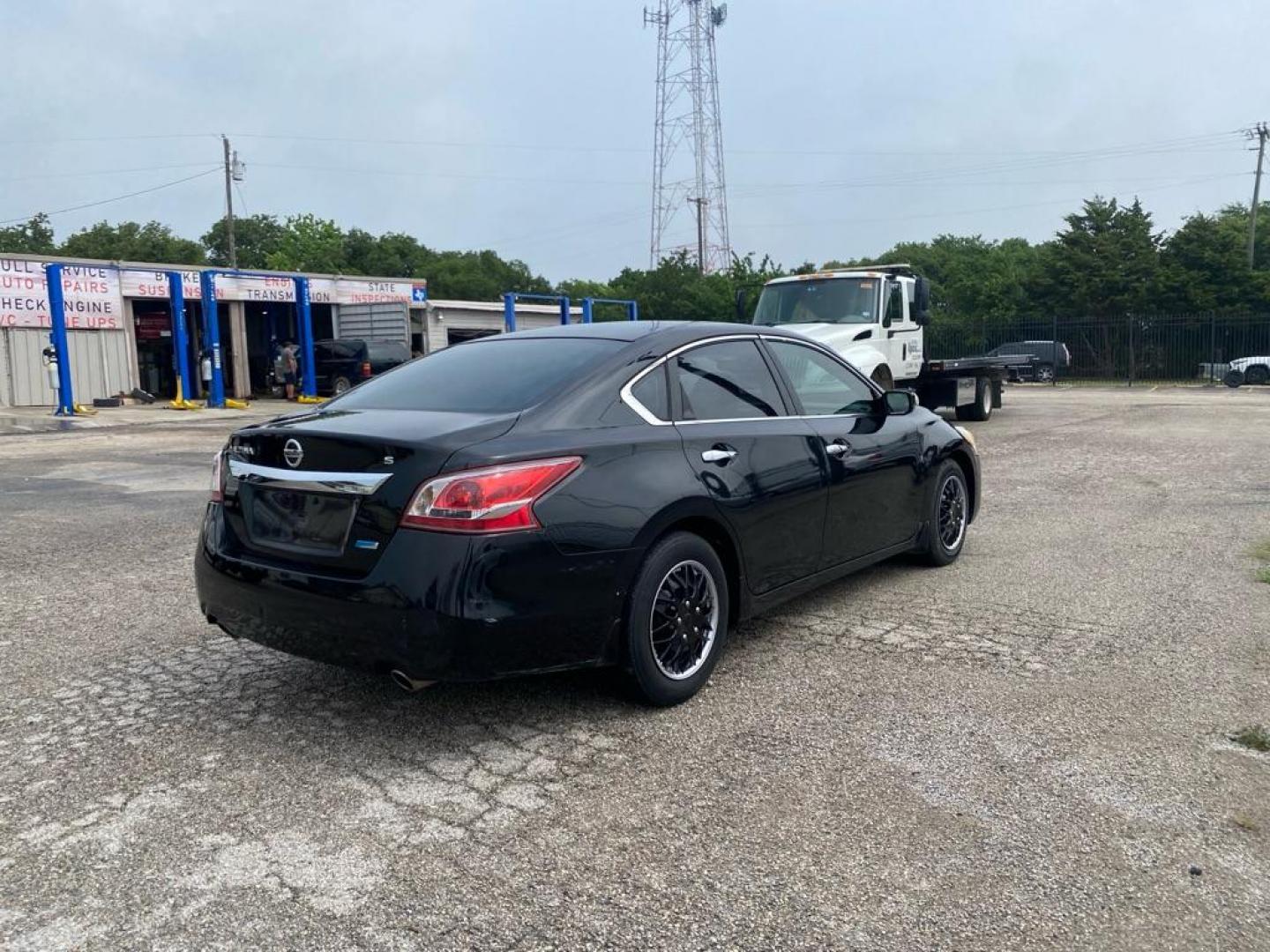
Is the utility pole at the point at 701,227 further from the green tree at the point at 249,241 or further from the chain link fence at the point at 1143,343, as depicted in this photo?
the green tree at the point at 249,241

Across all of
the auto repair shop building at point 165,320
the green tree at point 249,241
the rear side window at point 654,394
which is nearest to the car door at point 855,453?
the rear side window at point 654,394

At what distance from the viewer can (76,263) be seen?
27.2 metres

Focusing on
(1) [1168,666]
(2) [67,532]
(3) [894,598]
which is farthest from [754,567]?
(2) [67,532]

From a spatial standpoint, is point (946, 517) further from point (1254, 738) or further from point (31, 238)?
point (31, 238)

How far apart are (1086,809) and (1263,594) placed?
10.7ft

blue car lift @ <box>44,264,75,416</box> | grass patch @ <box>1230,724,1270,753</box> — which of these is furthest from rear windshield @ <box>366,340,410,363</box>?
grass patch @ <box>1230,724,1270,753</box>

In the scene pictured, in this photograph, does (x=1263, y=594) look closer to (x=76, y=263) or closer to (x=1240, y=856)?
(x=1240, y=856)

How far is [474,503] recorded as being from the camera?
3469 millimetres

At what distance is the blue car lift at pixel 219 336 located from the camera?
25766 mm

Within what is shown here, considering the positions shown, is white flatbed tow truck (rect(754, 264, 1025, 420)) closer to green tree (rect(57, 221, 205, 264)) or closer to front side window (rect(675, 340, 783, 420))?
front side window (rect(675, 340, 783, 420))

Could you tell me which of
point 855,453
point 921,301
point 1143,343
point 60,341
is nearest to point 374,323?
point 60,341

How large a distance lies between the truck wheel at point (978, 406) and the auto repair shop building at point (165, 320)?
19693mm

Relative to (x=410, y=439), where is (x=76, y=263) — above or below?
above

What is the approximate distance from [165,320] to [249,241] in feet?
175
